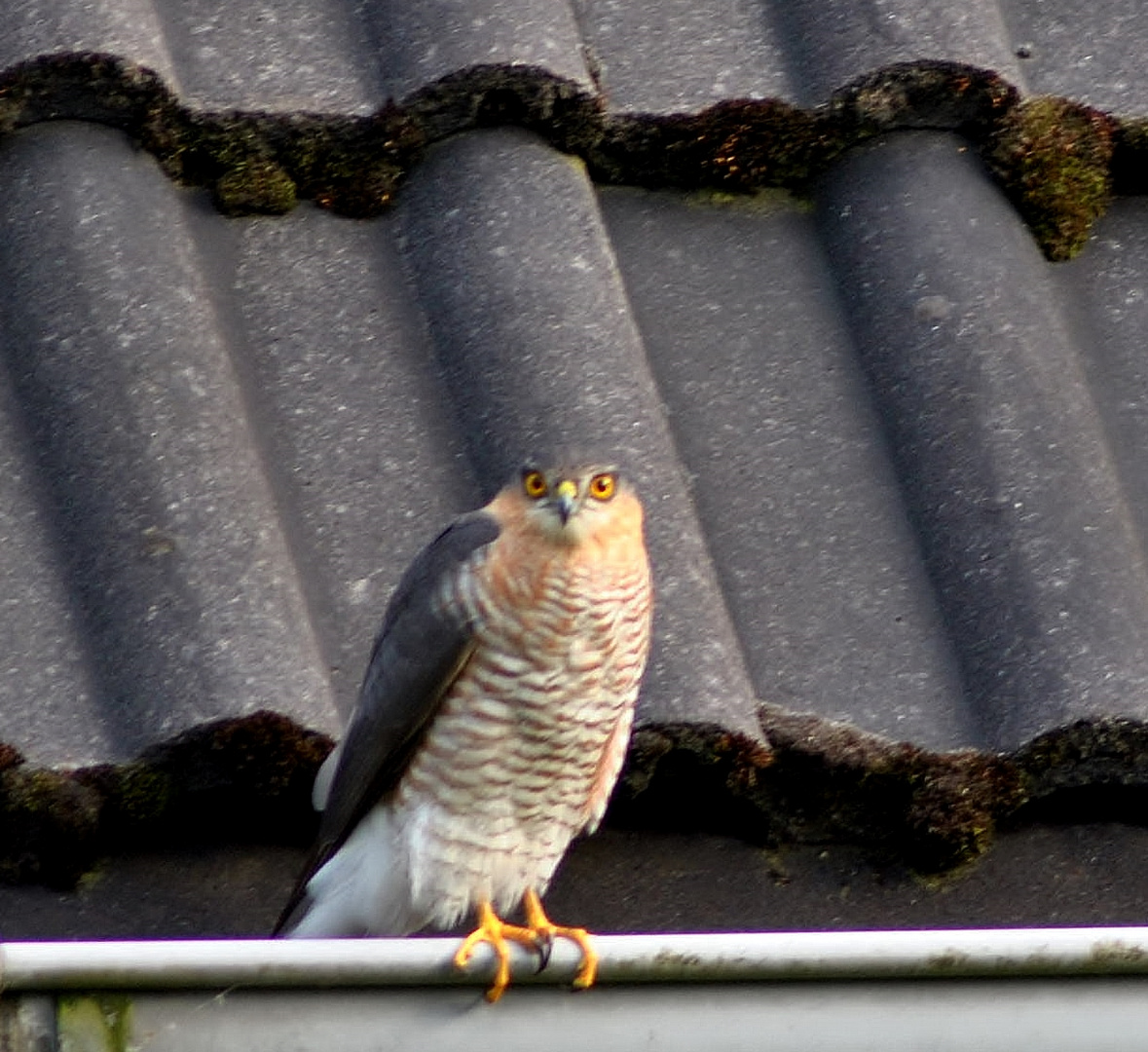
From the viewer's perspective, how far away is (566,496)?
2273mm

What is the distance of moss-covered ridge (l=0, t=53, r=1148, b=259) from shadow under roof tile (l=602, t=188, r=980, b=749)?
6cm

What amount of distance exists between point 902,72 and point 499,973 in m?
1.18

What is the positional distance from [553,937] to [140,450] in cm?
58

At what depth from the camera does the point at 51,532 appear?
6.46 feet

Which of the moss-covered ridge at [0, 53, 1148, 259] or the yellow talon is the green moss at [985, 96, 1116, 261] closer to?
the moss-covered ridge at [0, 53, 1148, 259]

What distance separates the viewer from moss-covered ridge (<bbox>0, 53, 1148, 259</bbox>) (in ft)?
7.35

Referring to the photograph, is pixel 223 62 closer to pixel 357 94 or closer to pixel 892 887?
pixel 357 94

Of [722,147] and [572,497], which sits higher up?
[722,147]

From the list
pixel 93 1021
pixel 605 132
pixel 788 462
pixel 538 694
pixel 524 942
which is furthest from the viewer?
pixel 538 694

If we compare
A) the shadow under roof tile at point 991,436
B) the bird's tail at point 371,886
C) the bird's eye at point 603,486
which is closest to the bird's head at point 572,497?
the bird's eye at point 603,486

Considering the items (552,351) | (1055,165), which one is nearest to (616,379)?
(552,351)

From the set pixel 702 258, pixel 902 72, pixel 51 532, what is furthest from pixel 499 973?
pixel 902 72

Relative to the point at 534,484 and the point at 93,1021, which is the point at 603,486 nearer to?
the point at 534,484

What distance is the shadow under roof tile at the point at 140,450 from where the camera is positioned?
186cm
